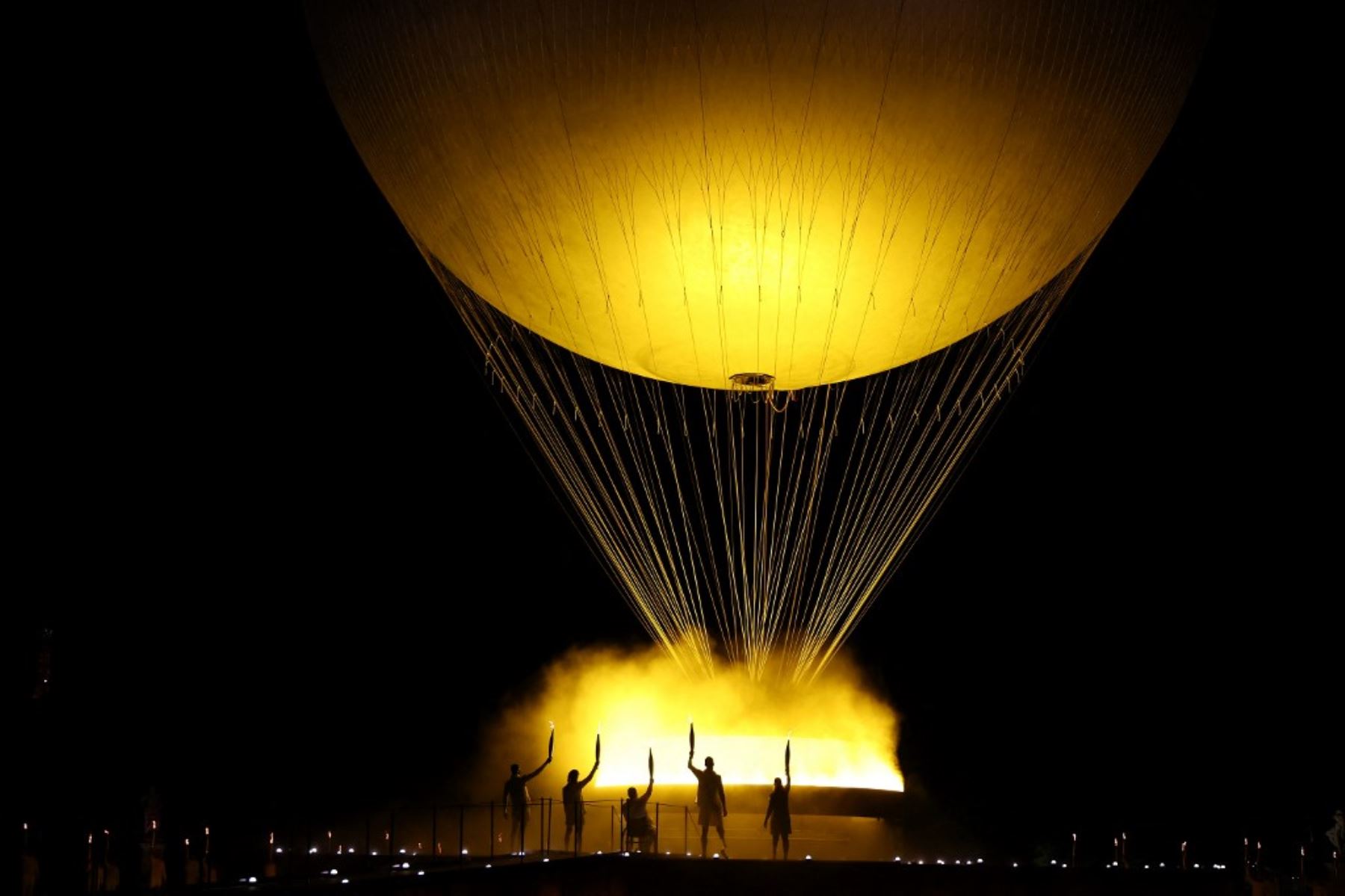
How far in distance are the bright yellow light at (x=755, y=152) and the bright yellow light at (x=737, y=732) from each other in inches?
200

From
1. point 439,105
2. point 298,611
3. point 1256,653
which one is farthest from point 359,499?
point 1256,653

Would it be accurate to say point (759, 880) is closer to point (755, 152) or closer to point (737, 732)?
point (737, 732)

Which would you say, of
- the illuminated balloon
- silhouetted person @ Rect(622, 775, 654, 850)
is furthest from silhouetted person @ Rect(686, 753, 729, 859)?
the illuminated balloon

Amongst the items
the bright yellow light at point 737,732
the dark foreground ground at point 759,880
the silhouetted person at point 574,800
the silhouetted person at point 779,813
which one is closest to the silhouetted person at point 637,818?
the silhouetted person at point 574,800

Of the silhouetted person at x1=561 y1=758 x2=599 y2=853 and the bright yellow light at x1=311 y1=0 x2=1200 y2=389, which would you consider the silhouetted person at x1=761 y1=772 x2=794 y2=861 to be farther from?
the bright yellow light at x1=311 y1=0 x2=1200 y2=389

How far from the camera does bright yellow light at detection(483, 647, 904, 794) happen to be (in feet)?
68.6

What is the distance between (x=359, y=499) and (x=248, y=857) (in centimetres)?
937

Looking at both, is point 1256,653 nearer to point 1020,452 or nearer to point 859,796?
point 1020,452

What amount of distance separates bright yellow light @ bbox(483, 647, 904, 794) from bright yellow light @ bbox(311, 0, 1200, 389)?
200 inches

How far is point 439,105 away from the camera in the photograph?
55.0 ft

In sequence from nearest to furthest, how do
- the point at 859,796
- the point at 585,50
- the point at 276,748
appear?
the point at 585,50, the point at 859,796, the point at 276,748

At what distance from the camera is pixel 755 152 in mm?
16688

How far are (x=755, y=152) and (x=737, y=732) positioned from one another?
855 centimetres

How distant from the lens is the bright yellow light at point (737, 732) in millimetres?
20906
